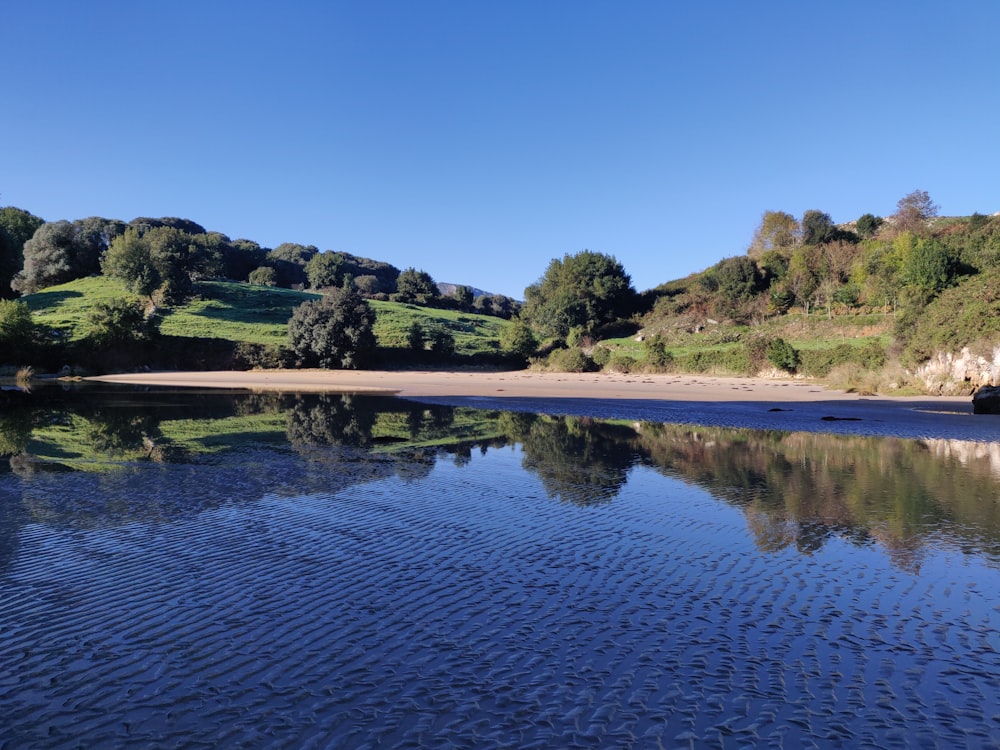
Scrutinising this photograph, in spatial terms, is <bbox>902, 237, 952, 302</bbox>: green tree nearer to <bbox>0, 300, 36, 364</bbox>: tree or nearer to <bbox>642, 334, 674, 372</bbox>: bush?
<bbox>642, 334, 674, 372</bbox>: bush

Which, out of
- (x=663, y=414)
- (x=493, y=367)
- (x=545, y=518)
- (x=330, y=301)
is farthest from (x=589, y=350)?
(x=545, y=518)

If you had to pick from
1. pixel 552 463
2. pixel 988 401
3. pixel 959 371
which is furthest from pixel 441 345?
pixel 552 463

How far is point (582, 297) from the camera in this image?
76062 millimetres

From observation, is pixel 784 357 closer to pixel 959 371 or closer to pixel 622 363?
pixel 622 363

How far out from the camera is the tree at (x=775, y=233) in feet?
290

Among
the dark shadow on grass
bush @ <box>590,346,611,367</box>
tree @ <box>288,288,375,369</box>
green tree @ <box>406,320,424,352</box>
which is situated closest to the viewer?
tree @ <box>288,288,375,369</box>

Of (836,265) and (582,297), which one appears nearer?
(836,265)

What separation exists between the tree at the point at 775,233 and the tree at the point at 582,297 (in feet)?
76.1

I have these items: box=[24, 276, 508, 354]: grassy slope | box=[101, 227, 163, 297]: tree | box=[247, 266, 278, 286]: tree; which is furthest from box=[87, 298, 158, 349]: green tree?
box=[247, 266, 278, 286]: tree

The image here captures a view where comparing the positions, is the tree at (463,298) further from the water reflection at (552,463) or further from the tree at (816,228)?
the water reflection at (552,463)

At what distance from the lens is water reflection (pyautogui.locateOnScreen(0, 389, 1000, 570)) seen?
9289 mm

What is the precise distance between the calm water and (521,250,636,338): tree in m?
59.4

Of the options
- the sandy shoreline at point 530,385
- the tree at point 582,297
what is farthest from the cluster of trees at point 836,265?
the sandy shoreline at point 530,385

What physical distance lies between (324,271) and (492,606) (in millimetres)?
99784
